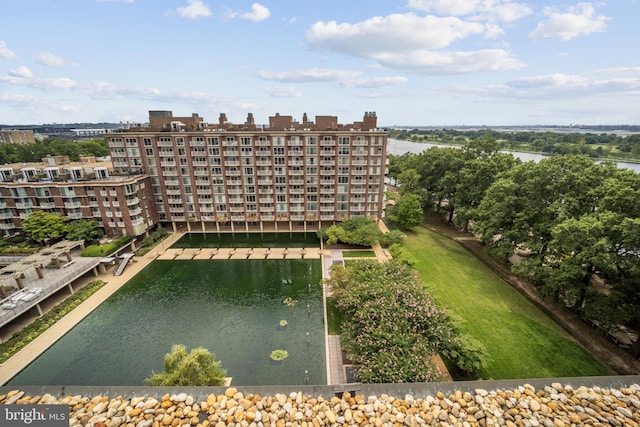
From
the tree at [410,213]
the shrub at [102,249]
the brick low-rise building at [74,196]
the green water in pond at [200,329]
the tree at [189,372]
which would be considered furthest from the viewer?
the tree at [410,213]

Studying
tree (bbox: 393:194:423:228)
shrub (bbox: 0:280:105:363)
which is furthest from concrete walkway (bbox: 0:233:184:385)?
tree (bbox: 393:194:423:228)

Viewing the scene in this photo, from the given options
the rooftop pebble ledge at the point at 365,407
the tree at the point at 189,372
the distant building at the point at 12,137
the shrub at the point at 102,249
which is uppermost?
the distant building at the point at 12,137

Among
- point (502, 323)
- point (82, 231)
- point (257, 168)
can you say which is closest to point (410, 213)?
point (502, 323)

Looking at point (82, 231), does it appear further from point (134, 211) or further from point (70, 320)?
point (70, 320)

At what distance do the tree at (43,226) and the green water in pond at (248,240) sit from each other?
18.0 m

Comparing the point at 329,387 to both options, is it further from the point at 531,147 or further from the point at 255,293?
the point at 531,147

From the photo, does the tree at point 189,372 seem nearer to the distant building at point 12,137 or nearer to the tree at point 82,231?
the tree at point 82,231

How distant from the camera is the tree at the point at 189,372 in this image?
21.4 meters

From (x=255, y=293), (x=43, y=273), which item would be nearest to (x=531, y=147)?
(x=255, y=293)

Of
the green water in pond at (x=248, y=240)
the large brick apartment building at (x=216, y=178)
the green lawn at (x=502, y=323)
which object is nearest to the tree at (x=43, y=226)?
the large brick apartment building at (x=216, y=178)

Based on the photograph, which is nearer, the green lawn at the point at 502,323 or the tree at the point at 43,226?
the green lawn at the point at 502,323

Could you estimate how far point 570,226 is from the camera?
28266 mm

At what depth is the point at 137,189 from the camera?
180ft

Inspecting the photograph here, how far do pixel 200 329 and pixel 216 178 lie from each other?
112 feet
